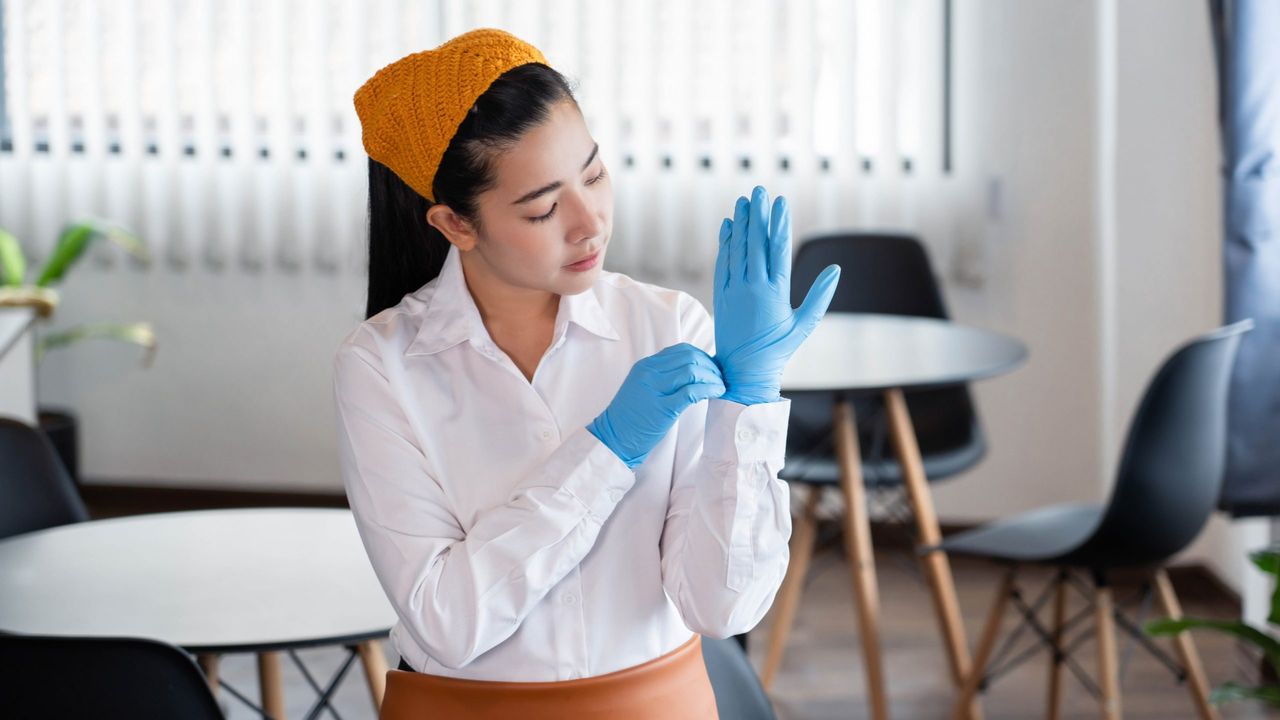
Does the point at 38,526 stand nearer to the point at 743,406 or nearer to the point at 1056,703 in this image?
the point at 743,406

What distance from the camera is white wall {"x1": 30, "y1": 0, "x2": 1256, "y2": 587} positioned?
3607 mm

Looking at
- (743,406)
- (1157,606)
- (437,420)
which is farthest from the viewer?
(1157,606)

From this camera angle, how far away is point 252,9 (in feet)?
13.7

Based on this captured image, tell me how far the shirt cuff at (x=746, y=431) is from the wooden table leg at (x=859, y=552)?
1597 millimetres

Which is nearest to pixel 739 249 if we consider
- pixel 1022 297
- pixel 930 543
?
pixel 930 543

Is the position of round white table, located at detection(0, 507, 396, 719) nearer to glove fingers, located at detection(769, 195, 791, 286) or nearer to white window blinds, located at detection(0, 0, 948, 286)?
glove fingers, located at detection(769, 195, 791, 286)

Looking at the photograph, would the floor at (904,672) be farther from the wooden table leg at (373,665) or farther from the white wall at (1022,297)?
the wooden table leg at (373,665)

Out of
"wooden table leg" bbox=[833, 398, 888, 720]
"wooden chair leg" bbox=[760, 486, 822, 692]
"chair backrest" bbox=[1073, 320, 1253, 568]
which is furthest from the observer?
"wooden chair leg" bbox=[760, 486, 822, 692]

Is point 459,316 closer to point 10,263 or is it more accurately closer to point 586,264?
point 586,264

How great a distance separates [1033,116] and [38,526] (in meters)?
2.77

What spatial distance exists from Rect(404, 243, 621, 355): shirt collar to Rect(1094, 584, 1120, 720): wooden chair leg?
1.52 m

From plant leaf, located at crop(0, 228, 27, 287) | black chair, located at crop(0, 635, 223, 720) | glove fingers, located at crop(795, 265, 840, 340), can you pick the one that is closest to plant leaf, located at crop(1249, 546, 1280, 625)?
glove fingers, located at crop(795, 265, 840, 340)

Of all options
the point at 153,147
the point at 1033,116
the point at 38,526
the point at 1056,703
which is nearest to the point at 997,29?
the point at 1033,116

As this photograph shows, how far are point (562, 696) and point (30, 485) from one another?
1.18 m
